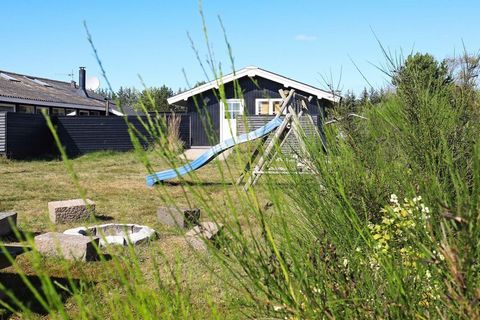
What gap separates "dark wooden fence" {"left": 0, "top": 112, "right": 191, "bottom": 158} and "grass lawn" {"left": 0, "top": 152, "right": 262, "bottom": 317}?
1351 mm

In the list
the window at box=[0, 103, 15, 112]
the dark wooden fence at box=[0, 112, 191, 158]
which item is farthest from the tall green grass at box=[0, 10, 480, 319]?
the window at box=[0, 103, 15, 112]

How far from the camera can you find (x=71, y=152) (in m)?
21.9

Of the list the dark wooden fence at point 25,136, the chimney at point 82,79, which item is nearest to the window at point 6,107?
the dark wooden fence at point 25,136

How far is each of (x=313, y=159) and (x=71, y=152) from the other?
2077cm

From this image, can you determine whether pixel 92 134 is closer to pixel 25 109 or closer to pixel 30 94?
pixel 30 94

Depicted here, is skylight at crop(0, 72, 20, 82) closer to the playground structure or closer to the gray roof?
the gray roof

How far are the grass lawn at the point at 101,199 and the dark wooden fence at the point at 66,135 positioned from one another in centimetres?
135

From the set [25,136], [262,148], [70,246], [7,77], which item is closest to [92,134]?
[25,136]

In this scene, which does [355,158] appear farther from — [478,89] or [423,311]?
[423,311]

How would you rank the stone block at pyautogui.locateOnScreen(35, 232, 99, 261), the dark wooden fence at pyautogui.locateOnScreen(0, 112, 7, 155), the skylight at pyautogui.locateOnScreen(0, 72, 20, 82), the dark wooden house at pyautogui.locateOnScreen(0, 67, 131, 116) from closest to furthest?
the stone block at pyautogui.locateOnScreen(35, 232, 99, 261) < the dark wooden fence at pyautogui.locateOnScreen(0, 112, 7, 155) < the dark wooden house at pyautogui.locateOnScreen(0, 67, 131, 116) < the skylight at pyautogui.locateOnScreen(0, 72, 20, 82)

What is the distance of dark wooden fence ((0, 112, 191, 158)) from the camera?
1930cm

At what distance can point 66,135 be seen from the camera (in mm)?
21844

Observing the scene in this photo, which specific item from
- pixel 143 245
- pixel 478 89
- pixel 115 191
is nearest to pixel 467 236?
pixel 478 89

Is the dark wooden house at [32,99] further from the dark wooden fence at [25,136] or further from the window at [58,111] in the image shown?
the dark wooden fence at [25,136]
